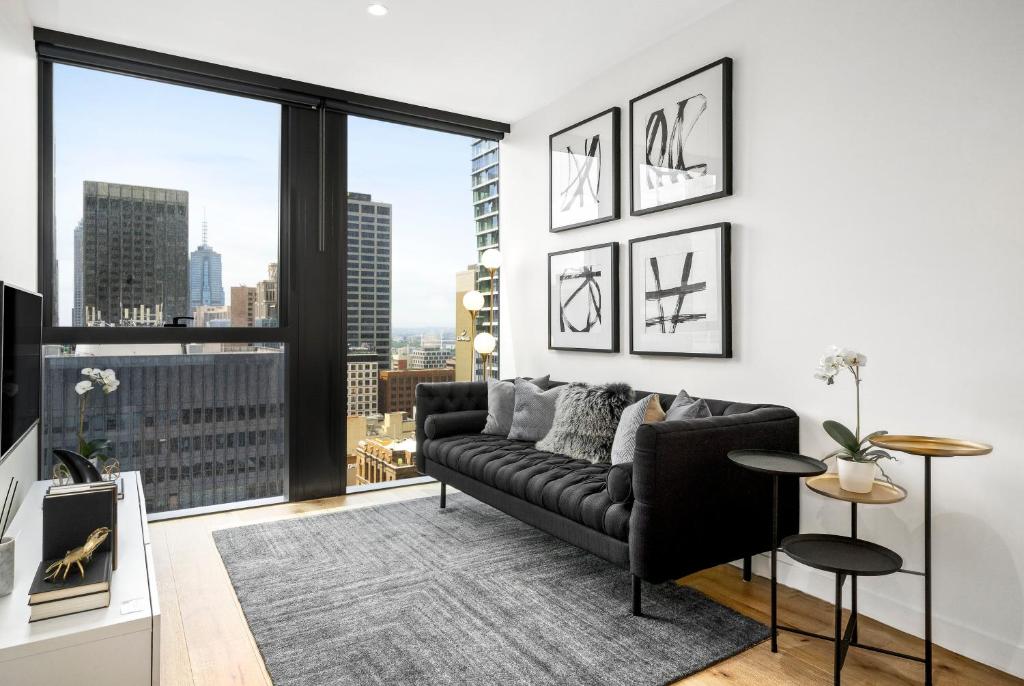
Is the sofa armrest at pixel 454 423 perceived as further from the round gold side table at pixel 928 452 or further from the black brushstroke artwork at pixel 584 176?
the round gold side table at pixel 928 452

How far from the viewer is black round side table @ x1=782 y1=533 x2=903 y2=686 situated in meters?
1.92

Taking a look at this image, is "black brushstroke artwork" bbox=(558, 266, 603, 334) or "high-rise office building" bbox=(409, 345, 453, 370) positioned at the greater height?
"black brushstroke artwork" bbox=(558, 266, 603, 334)

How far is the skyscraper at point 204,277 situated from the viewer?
12.8ft

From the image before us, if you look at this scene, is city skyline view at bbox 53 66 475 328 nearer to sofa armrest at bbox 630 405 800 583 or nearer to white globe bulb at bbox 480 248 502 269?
white globe bulb at bbox 480 248 502 269

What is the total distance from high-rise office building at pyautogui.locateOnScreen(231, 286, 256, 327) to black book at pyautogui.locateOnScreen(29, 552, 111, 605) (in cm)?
229

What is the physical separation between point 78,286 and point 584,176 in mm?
3137

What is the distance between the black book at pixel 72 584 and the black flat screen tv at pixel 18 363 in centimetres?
54

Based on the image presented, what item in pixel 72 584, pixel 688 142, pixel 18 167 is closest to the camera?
pixel 72 584

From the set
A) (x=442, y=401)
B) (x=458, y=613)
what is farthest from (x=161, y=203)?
(x=458, y=613)

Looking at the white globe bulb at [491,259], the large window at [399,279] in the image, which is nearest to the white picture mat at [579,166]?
the white globe bulb at [491,259]

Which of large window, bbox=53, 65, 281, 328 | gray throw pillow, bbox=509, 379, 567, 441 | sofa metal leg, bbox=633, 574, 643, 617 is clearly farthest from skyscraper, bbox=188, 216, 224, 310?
sofa metal leg, bbox=633, 574, 643, 617

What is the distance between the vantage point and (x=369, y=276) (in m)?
4.51

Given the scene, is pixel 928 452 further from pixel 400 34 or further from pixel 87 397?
pixel 87 397

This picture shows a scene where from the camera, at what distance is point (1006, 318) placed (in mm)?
2109
